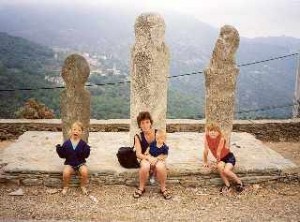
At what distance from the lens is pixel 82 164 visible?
21.6 ft

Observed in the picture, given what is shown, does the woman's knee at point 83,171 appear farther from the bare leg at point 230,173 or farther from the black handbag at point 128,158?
the bare leg at point 230,173

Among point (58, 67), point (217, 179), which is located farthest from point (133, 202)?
point (58, 67)

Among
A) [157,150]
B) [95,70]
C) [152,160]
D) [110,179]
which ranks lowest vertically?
[110,179]

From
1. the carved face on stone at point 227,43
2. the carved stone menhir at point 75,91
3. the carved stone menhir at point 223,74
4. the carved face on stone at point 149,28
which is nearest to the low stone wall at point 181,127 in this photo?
the carved stone menhir at point 223,74

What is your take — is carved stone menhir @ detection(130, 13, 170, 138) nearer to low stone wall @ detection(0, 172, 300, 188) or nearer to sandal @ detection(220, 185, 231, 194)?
low stone wall @ detection(0, 172, 300, 188)

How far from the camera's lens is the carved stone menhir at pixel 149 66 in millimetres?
7348

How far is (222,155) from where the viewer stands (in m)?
6.85

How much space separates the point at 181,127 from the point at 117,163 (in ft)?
10.4

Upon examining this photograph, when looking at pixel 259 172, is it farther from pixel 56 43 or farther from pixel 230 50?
pixel 56 43

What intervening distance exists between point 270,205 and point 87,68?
11.8 feet

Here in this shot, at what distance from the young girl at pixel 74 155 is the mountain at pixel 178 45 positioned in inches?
956

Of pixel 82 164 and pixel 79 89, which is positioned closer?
pixel 82 164

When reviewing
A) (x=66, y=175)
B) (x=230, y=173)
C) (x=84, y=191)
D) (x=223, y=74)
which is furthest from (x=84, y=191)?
(x=223, y=74)

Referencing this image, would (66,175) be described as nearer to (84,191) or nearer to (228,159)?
(84,191)
